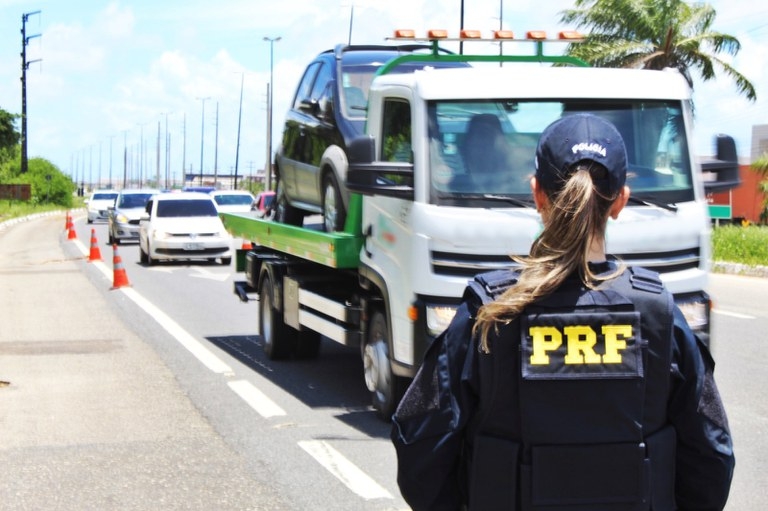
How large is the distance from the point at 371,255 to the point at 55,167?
120937 mm

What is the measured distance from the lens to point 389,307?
8.16 metres

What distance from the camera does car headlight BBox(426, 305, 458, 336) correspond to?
25.0ft

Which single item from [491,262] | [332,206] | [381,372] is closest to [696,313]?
[491,262]

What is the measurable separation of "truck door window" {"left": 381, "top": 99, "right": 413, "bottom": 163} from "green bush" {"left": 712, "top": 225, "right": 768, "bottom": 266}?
55.4 ft

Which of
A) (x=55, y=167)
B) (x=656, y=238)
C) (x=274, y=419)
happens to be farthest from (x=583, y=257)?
(x=55, y=167)

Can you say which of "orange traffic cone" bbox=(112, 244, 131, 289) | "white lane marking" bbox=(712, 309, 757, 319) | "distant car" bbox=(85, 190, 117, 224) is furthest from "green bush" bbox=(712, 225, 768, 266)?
"distant car" bbox=(85, 190, 117, 224)

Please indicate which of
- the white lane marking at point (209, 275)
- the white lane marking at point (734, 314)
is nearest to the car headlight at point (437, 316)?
the white lane marking at point (734, 314)

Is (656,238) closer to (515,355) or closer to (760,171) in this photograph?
(515,355)

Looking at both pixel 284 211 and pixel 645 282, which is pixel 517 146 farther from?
pixel 645 282

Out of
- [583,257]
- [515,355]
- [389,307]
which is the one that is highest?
[583,257]

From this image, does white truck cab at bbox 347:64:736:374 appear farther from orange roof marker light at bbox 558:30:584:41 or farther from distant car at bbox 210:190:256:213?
distant car at bbox 210:190:256:213

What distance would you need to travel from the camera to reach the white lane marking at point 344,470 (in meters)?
6.50

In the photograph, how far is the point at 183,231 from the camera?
2650cm

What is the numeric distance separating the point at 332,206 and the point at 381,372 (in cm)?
184
